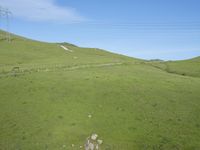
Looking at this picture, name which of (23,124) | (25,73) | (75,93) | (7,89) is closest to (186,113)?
(75,93)

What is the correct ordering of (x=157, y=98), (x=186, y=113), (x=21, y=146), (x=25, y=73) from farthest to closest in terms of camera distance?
(x=25, y=73) < (x=157, y=98) < (x=186, y=113) < (x=21, y=146)

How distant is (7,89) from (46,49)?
77.1 m

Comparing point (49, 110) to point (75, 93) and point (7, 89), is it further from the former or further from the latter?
point (7, 89)

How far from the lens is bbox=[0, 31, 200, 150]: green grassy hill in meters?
33.2

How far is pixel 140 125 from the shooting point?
119 ft

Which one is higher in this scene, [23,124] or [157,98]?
[157,98]

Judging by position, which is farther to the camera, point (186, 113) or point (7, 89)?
point (7, 89)

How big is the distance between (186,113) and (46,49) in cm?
9232

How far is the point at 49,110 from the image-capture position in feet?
131

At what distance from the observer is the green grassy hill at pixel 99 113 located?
33.2 m

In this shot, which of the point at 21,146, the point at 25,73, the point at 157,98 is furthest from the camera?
the point at 25,73

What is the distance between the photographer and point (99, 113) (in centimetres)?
3916

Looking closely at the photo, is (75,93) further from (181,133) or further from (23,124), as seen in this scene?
(181,133)

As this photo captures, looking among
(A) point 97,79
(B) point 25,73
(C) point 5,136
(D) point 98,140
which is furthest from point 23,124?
(B) point 25,73
